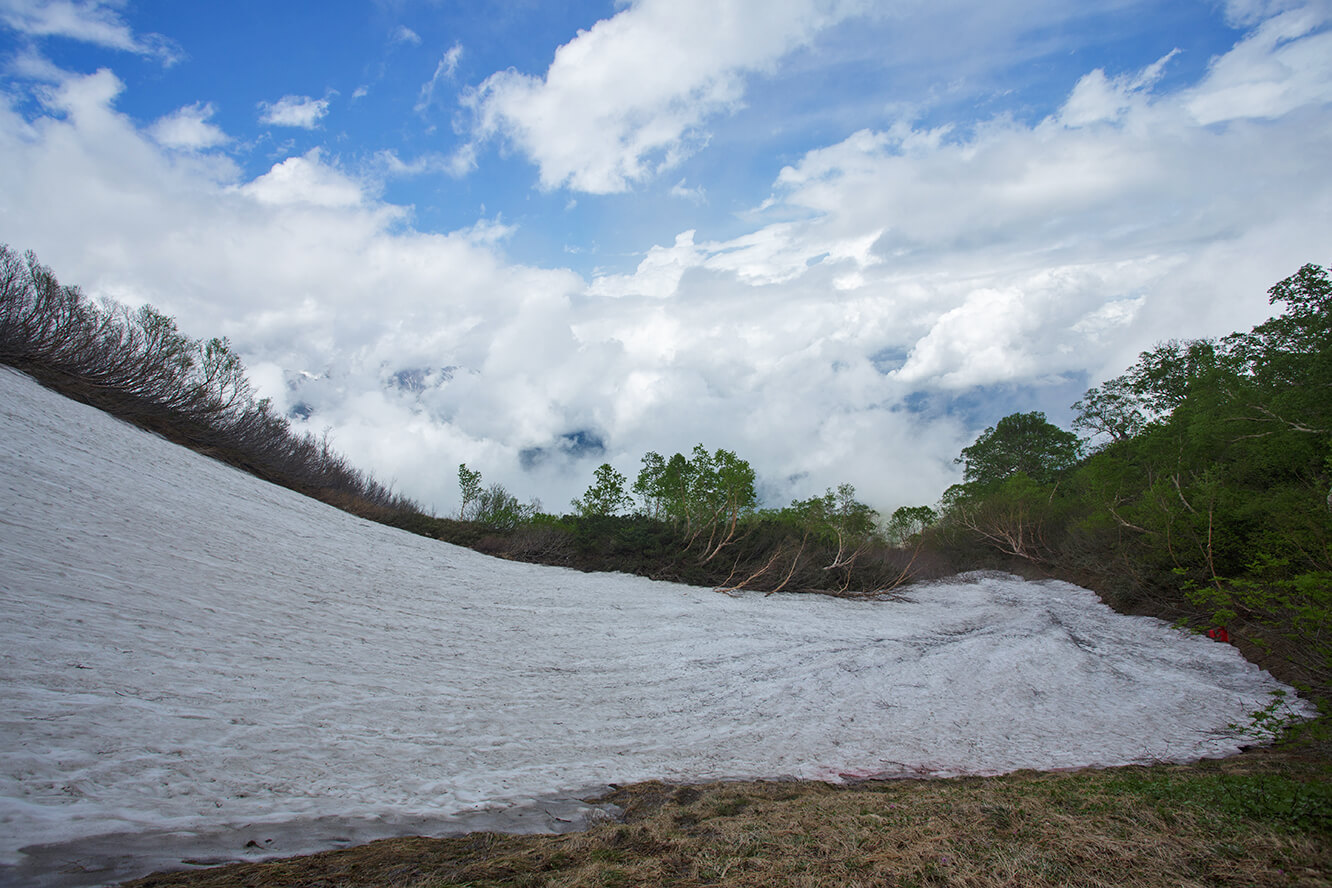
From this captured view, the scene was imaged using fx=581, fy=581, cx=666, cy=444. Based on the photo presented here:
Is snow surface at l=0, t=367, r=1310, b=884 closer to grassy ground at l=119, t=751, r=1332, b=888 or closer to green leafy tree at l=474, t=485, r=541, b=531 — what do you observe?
grassy ground at l=119, t=751, r=1332, b=888

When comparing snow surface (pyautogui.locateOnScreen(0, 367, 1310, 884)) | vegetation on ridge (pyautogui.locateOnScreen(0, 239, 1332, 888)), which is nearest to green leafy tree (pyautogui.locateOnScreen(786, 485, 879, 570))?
vegetation on ridge (pyautogui.locateOnScreen(0, 239, 1332, 888))

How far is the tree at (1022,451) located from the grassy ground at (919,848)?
4371cm

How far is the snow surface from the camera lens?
154 inches

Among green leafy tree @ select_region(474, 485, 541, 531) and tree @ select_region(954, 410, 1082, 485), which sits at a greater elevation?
tree @ select_region(954, 410, 1082, 485)

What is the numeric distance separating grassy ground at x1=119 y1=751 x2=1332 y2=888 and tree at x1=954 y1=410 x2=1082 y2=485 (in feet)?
143

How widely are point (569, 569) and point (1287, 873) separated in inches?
654

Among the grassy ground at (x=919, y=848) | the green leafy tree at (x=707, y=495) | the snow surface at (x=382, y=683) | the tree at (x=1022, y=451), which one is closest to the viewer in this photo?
the grassy ground at (x=919, y=848)

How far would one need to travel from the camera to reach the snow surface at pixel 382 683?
3922 mm

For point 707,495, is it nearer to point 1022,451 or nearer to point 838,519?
point 838,519

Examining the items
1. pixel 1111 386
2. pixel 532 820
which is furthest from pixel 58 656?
pixel 1111 386

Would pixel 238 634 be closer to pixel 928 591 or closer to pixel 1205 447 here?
pixel 928 591

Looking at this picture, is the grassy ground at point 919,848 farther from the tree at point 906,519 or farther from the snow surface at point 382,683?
the tree at point 906,519

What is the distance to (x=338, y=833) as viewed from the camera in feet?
12.0

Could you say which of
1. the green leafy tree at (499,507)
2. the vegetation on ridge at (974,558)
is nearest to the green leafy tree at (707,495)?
the vegetation on ridge at (974,558)
